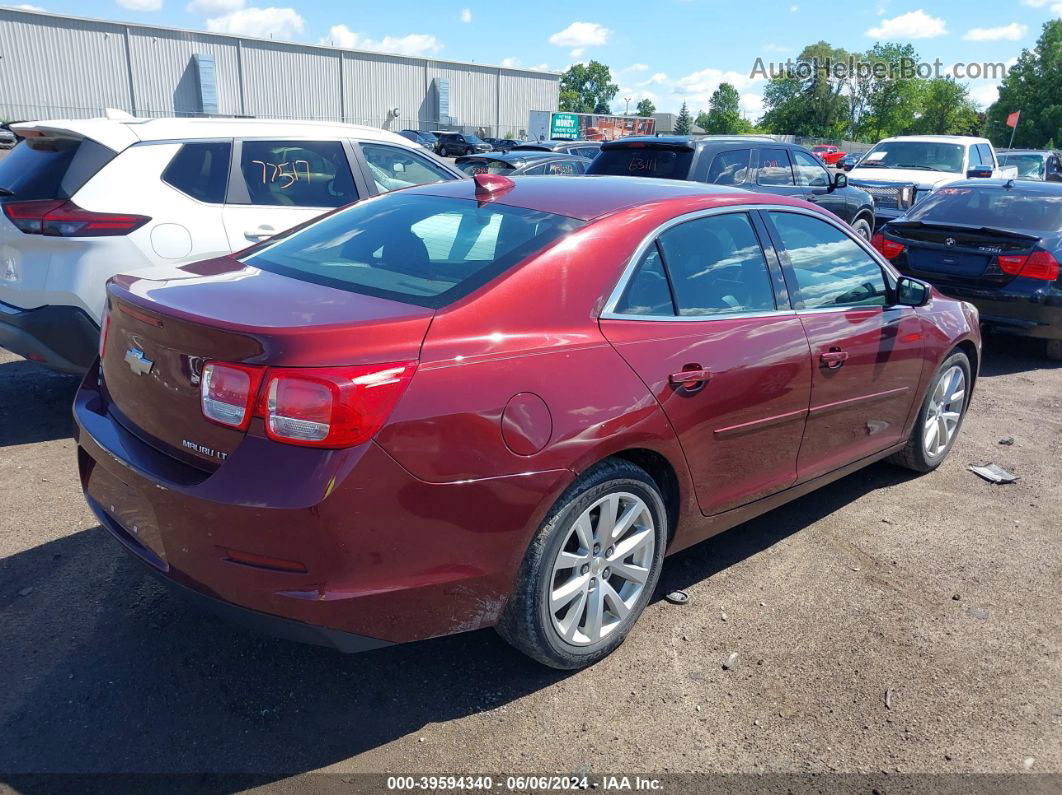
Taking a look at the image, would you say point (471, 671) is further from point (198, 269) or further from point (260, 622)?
point (198, 269)

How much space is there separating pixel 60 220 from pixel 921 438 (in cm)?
500

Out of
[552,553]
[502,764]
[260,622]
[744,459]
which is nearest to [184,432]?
[260,622]

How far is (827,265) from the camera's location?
4.04 meters

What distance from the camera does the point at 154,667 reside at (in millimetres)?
2965

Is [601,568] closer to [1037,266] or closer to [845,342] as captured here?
[845,342]

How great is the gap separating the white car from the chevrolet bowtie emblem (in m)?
2.03

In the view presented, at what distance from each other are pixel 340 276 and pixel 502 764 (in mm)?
1711

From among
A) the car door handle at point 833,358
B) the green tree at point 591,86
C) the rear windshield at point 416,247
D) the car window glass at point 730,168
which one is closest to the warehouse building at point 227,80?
the car window glass at point 730,168

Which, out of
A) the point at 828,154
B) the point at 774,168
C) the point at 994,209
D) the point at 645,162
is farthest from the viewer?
the point at 828,154

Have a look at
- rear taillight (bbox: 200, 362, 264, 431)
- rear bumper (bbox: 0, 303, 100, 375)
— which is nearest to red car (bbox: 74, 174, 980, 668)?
rear taillight (bbox: 200, 362, 264, 431)

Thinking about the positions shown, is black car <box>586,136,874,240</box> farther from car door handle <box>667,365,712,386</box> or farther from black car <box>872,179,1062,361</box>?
car door handle <box>667,365,712,386</box>

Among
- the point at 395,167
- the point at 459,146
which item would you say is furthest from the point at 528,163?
the point at 459,146

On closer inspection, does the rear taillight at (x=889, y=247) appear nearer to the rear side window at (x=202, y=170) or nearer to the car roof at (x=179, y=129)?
the car roof at (x=179, y=129)

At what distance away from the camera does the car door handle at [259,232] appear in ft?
18.0
